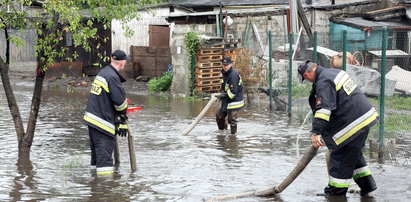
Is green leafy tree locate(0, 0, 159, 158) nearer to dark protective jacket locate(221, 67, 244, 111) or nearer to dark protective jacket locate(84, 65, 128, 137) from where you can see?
dark protective jacket locate(84, 65, 128, 137)

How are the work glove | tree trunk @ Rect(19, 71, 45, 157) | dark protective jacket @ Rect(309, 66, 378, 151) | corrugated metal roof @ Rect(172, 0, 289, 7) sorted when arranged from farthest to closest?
corrugated metal roof @ Rect(172, 0, 289, 7)
tree trunk @ Rect(19, 71, 45, 157)
the work glove
dark protective jacket @ Rect(309, 66, 378, 151)

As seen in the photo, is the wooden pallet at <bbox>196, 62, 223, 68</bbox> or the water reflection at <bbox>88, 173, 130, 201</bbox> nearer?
the water reflection at <bbox>88, 173, 130, 201</bbox>

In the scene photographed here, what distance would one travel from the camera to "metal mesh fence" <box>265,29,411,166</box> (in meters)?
10.7

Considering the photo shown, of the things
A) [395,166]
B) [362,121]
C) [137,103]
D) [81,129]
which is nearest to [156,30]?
[137,103]

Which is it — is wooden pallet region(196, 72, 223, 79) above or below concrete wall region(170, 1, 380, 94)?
below

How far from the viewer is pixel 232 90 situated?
13266mm

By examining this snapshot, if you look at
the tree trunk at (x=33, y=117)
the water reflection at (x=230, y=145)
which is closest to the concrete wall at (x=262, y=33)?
the water reflection at (x=230, y=145)

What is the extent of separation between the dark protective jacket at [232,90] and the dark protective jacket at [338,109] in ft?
18.1

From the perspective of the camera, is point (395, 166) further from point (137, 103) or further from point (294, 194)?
point (137, 103)

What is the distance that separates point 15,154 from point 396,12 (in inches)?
701

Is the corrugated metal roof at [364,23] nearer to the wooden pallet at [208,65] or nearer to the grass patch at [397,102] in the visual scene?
the wooden pallet at [208,65]

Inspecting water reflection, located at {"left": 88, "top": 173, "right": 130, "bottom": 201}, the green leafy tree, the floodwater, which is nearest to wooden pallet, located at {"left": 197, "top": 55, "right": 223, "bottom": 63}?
the floodwater

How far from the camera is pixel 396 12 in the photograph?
24.9 metres

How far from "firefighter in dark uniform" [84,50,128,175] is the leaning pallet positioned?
38.8ft
